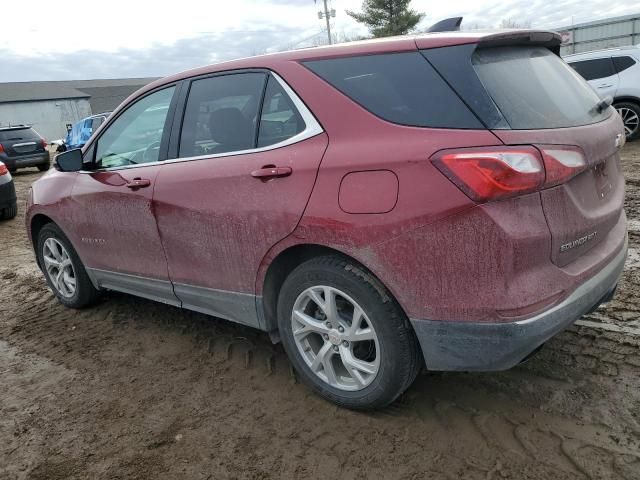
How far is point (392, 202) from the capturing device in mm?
2230

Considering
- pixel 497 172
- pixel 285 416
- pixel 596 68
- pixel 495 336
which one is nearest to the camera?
pixel 497 172

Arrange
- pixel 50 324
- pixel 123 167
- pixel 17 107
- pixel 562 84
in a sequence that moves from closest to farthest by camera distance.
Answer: pixel 562 84
pixel 123 167
pixel 50 324
pixel 17 107

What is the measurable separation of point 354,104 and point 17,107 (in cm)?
6392

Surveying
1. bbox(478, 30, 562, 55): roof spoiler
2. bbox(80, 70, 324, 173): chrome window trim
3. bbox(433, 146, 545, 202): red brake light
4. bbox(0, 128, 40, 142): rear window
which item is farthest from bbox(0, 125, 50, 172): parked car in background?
bbox(433, 146, 545, 202): red brake light

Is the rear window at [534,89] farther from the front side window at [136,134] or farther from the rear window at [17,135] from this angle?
the rear window at [17,135]

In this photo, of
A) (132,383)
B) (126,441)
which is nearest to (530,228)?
(126,441)

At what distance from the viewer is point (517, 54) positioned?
253 centimetres

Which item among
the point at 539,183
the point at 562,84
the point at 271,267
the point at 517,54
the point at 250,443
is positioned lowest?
the point at 250,443

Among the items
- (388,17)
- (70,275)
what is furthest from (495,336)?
(388,17)

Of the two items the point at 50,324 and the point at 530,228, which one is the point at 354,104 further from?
the point at 50,324

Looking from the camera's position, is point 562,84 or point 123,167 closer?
point 562,84

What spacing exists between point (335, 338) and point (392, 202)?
797 mm

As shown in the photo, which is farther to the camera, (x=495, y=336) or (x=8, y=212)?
(x=8, y=212)

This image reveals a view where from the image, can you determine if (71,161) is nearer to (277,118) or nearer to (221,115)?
(221,115)
